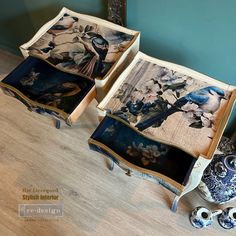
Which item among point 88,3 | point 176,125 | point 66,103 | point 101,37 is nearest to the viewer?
point 176,125

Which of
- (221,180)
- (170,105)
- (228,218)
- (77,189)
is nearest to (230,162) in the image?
(221,180)

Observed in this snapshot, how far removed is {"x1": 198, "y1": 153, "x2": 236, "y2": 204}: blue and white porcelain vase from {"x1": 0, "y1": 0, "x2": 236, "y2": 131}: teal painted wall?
0.29 m

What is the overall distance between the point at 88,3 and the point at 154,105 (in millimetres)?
634

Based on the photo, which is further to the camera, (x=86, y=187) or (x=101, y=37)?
(x=86, y=187)

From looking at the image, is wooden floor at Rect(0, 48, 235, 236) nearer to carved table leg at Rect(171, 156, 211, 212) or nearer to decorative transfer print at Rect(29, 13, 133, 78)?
carved table leg at Rect(171, 156, 211, 212)

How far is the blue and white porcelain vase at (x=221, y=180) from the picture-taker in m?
0.99

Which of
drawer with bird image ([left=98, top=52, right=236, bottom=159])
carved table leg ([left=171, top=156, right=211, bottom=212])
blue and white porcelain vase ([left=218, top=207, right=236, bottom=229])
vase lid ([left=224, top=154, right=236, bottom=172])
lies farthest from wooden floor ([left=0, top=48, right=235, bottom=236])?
drawer with bird image ([left=98, top=52, right=236, bottom=159])

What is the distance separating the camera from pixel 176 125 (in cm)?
84

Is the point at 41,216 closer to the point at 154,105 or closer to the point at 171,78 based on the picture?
the point at 154,105

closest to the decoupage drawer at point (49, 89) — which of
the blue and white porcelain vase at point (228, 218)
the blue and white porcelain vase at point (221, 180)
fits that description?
the blue and white porcelain vase at point (221, 180)

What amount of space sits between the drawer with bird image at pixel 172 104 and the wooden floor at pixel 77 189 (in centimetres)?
48

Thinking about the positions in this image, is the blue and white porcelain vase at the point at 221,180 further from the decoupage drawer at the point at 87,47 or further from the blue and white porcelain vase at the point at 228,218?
the decoupage drawer at the point at 87,47

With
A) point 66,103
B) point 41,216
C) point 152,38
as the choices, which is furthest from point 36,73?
point 41,216

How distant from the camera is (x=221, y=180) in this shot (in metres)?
1.00
